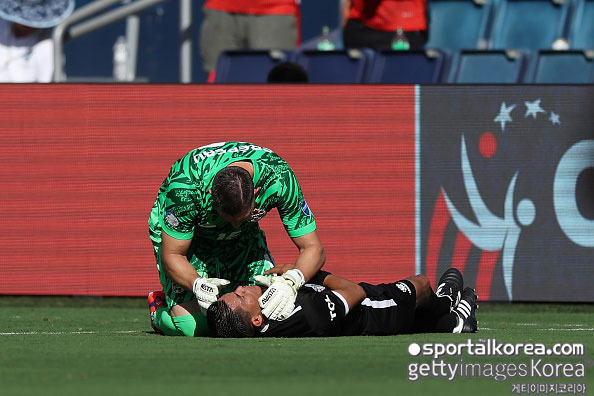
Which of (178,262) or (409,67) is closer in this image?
(178,262)

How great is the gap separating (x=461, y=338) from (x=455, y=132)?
12.5ft

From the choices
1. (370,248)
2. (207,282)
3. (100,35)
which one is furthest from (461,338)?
(100,35)

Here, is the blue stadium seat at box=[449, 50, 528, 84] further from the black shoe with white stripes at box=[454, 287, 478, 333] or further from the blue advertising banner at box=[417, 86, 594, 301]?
the black shoe with white stripes at box=[454, 287, 478, 333]

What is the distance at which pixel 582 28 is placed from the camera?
15.8m

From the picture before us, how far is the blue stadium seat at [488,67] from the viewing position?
44.8 ft

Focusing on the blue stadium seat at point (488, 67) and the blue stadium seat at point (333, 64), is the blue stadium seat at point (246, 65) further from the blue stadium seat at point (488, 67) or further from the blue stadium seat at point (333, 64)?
the blue stadium seat at point (488, 67)

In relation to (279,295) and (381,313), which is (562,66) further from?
(279,295)

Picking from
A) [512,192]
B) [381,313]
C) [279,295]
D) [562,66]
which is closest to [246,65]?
[562,66]

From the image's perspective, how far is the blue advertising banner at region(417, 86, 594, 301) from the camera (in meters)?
11.1

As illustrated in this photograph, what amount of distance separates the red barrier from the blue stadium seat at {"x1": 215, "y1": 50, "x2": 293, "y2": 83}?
7.62 ft

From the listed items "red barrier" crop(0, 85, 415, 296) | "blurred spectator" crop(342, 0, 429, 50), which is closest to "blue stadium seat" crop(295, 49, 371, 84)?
"blurred spectator" crop(342, 0, 429, 50)

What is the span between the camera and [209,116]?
11.3 metres

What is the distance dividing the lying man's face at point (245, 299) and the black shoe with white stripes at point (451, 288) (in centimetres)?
153

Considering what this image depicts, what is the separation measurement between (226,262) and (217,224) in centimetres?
55
